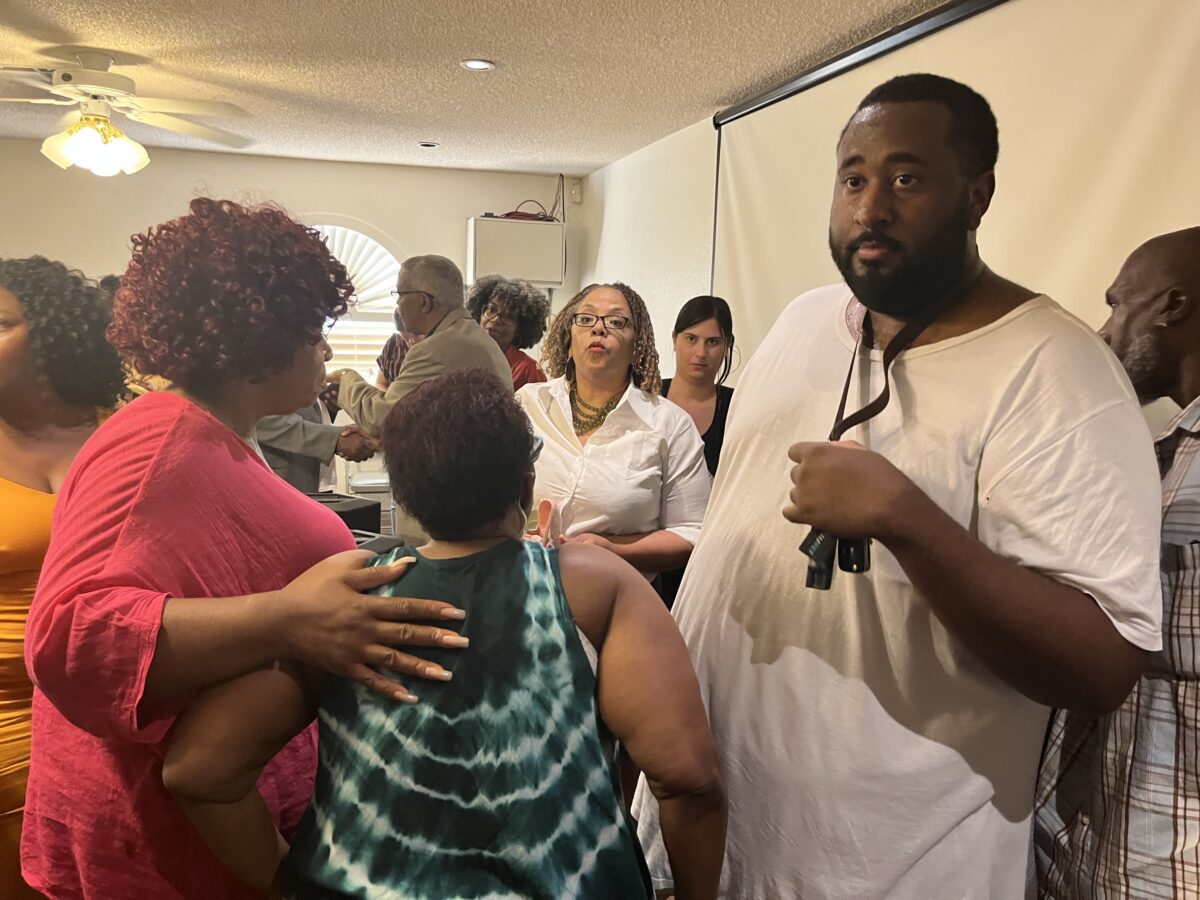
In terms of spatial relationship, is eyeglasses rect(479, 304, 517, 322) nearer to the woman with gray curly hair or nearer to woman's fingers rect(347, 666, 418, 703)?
the woman with gray curly hair

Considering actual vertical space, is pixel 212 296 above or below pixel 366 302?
above

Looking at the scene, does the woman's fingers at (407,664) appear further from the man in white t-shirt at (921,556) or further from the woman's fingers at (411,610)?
the man in white t-shirt at (921,556)

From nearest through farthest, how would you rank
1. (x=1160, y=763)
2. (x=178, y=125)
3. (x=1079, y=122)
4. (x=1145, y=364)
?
(x=1160, y=763) < (x=1145, y=364) < (x=1079, y=122) < (x=178, y=125)

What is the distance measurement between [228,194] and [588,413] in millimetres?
3562

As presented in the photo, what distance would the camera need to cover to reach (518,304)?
127 inches

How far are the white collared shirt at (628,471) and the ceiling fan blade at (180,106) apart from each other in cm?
233

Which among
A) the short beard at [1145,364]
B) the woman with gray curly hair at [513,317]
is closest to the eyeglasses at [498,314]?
the woman with gray curly hair at [513,317]

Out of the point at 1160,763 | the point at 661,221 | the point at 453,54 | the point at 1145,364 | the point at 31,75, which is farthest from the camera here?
the point at 661,221

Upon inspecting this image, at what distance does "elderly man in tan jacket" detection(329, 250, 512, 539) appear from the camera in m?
2.56

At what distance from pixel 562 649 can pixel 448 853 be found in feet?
0.74

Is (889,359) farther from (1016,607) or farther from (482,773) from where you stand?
(482,773)

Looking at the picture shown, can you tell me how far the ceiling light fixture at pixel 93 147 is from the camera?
3.18m

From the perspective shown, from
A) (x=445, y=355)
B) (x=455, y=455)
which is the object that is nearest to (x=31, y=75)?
(x=445, y=355)

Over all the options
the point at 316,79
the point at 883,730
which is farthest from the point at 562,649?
the point at 316,79
